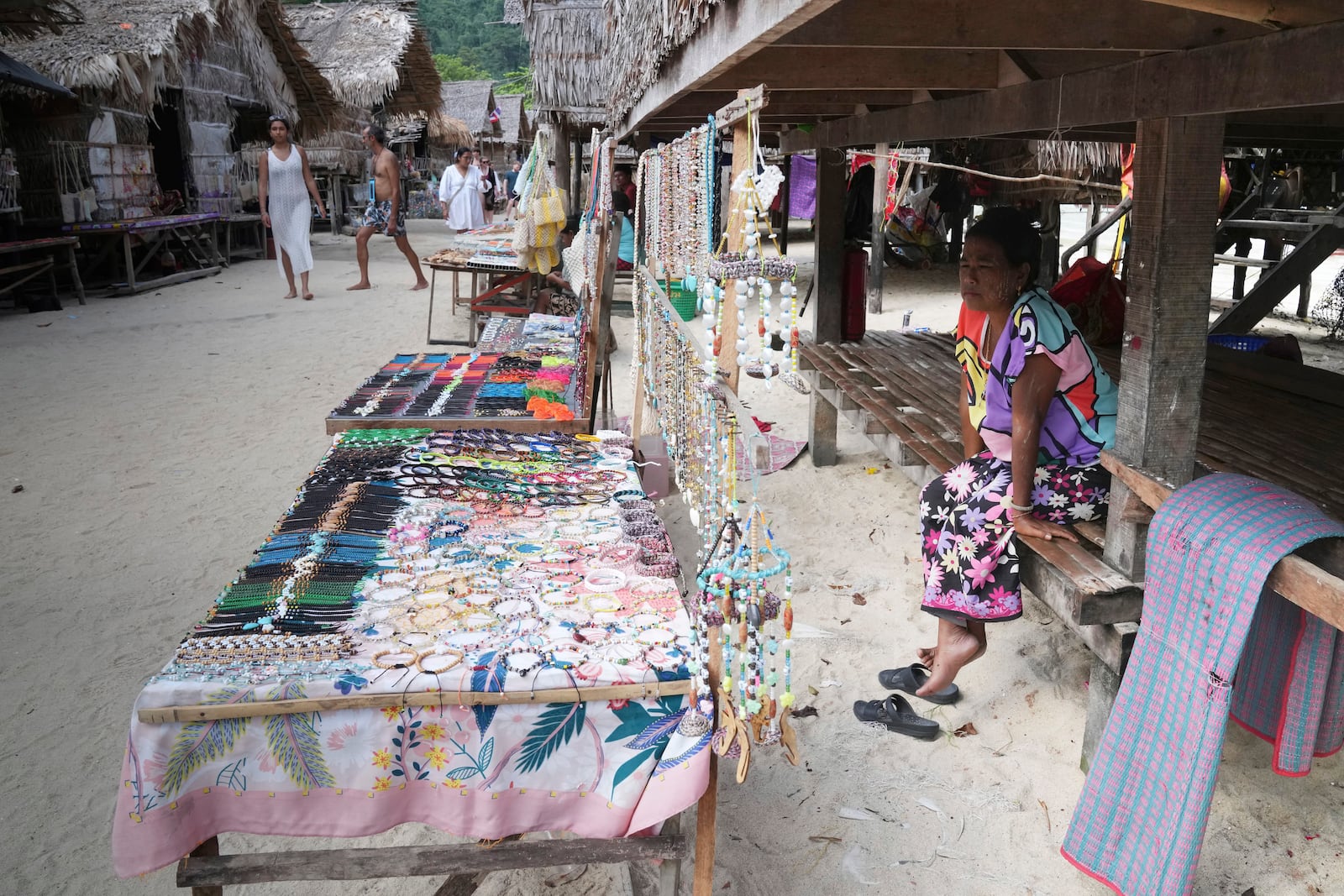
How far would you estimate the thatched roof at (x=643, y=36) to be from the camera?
8.27 feet

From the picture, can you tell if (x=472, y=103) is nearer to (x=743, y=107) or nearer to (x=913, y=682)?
(x=913, y=682)

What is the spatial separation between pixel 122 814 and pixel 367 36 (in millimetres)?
19876

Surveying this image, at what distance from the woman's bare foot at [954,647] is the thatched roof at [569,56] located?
8832 mm

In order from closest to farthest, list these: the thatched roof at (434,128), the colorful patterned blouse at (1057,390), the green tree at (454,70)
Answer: the colorful patterned blouse at (1057,390) < the thatched roof at (434,128) < the green tree at (454,70)

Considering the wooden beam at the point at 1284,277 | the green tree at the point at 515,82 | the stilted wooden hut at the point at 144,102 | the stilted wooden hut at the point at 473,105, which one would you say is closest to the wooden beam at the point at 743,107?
the wooden beam at the point at 1284,277

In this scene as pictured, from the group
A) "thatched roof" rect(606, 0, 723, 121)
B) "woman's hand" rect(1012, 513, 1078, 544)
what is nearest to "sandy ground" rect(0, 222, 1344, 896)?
"woman's hand" rect(1012, 513, 1078, 544)

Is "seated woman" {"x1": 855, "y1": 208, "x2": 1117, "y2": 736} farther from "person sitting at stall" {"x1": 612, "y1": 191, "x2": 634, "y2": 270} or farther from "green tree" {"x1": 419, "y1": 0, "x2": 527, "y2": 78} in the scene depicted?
"green tree" {"x1": 419, "y1": 0, "x2": 527, "y2": 78}

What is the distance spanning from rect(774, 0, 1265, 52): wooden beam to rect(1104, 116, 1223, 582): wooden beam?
22cm

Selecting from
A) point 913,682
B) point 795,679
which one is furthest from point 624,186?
point 913,682

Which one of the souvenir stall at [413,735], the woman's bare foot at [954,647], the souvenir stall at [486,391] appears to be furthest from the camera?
the souvenir stall at [486,391]

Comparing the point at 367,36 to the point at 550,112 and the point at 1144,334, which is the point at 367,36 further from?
the point at 1144,334

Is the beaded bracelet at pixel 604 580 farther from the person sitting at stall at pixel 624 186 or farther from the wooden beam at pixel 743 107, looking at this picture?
the person sitting at stall at pixel 624 186

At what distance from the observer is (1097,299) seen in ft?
18.4

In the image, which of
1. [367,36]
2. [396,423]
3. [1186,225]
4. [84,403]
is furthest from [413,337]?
[367,36]
